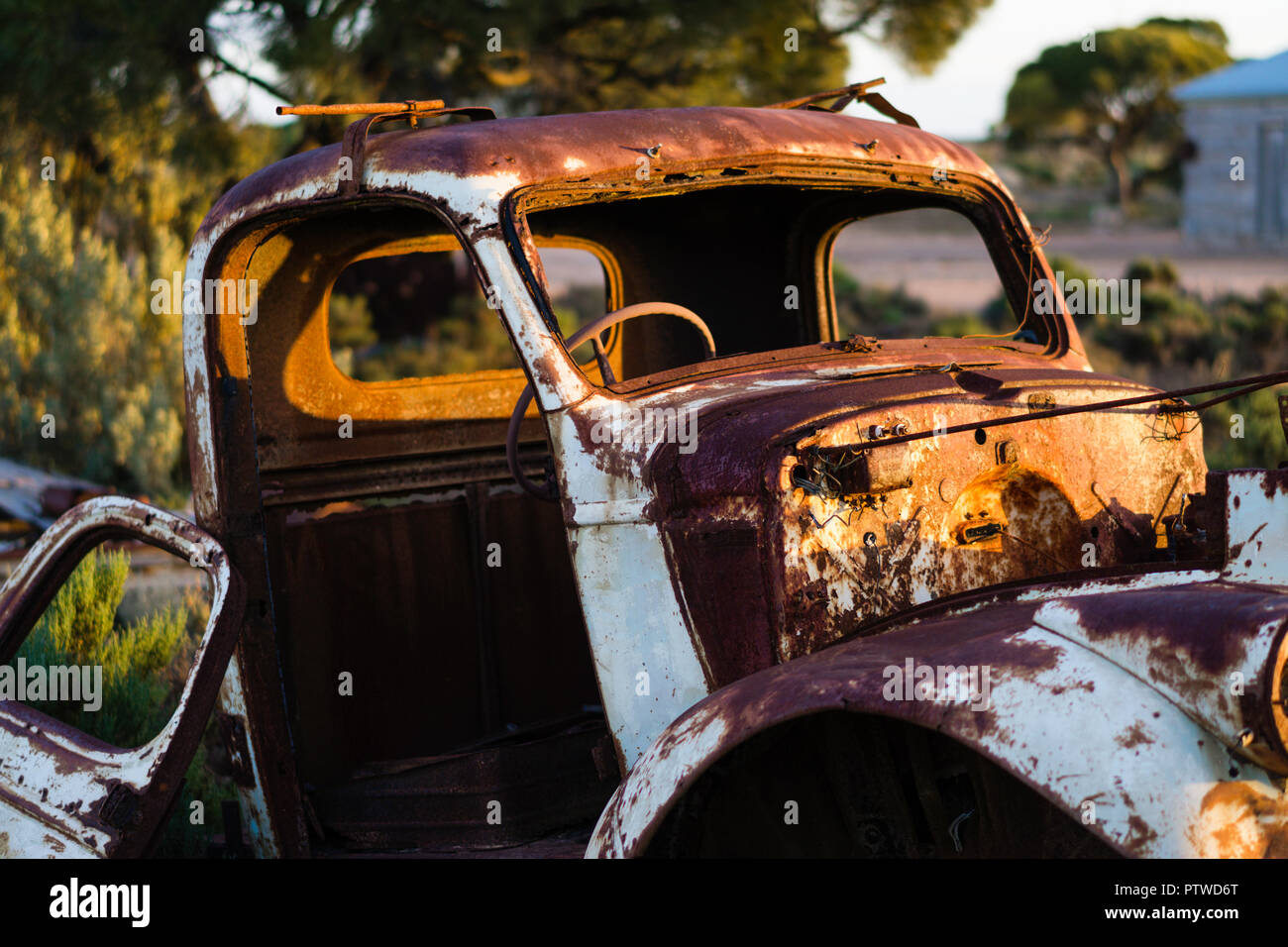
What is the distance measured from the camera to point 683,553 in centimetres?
265

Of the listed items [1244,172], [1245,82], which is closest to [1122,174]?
[1245,82]

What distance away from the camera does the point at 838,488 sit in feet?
8.47

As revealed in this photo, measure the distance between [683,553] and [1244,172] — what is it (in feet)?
93.4

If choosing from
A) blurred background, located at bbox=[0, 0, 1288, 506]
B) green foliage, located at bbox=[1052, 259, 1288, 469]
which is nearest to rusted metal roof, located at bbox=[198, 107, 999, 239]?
blurred background, located at bbox=[0, 0, 1288, 506]

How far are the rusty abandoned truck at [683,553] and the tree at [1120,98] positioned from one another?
143 ft

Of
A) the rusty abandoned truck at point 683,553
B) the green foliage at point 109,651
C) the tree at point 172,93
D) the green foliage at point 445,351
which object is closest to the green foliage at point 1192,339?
the tree at point 172,93

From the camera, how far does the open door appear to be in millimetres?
2977

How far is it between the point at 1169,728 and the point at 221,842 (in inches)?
101

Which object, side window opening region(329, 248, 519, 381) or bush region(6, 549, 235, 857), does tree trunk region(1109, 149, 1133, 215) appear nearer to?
side window opening region(329, 248, 519, 381)

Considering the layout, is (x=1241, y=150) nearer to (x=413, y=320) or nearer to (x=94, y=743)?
(x=413, y=320)

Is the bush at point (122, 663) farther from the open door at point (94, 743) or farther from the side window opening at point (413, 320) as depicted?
the side window opening at point (413, 320)

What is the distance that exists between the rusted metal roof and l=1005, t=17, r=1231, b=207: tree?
44106 mm
